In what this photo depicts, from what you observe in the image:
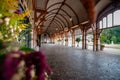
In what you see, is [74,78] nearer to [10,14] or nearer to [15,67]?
[10,14]

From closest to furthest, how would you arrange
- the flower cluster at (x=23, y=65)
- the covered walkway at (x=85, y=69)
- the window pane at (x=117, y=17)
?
the flower cluster at (x=23, y=65)
the covered walkway at (x=85, y=69)
the window pane at (x=117, y=17)

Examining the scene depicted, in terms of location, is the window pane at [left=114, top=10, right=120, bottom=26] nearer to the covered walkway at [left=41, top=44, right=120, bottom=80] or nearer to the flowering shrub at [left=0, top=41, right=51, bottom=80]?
the covered walkway at [left=41, top=44, right=120, bottom=80]

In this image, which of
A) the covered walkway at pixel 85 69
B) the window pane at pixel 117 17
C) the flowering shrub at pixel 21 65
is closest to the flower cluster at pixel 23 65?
the flowering shrub at pixel 21 65

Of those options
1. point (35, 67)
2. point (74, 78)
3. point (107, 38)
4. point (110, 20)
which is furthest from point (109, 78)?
point (107, 38)

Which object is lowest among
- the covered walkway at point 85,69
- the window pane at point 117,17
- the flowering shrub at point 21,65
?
the covered walkway at point 85,69

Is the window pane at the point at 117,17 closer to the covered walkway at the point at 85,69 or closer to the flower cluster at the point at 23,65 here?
the covered walkway at the point at 85,69

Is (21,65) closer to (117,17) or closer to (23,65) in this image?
(23,65)

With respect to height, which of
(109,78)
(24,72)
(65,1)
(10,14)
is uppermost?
(65,1)

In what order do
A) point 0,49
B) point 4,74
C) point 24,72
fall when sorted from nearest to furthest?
point 4,74
point 24,72
point 0,49

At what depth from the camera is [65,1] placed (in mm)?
15727

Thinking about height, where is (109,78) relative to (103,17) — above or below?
below

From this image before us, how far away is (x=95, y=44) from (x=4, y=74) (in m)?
16.4

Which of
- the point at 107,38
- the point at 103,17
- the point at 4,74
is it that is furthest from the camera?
the point at 107,38

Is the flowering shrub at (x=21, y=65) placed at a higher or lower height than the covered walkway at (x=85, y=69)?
higher
